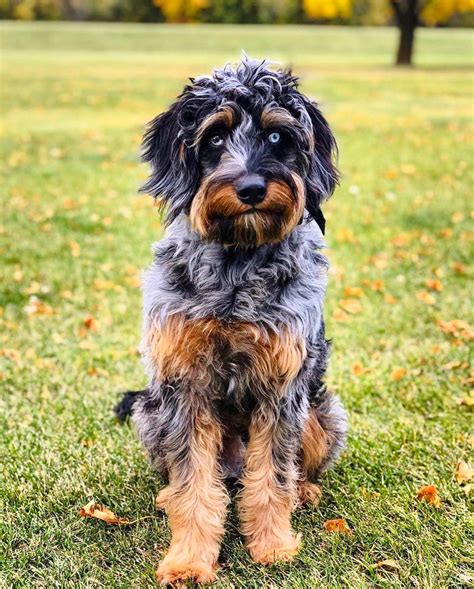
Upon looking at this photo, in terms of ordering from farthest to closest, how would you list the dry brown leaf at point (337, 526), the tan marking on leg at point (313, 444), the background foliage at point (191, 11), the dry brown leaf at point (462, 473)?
the background foliage at point (191, 11)
the dry brown leaf at point (462, 473)
the tan marking on leg at point (313, 444)
the dry brown leaf at point (337, 526)

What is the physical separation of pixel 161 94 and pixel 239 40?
2514cm

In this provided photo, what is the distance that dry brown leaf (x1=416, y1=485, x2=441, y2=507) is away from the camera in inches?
159

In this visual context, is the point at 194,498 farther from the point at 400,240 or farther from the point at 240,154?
the point at 400,240

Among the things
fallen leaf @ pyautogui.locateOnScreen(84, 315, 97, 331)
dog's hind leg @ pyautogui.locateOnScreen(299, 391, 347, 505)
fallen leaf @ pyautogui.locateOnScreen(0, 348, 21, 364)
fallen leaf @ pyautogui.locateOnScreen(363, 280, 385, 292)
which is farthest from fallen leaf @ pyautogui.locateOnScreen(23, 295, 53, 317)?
dog's hind leg @ pyautogui.locateOnScreen(299, 391, 347, 505)

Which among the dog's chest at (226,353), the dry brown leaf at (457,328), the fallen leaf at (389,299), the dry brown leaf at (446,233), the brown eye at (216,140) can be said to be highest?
the brown eye at (216,140)

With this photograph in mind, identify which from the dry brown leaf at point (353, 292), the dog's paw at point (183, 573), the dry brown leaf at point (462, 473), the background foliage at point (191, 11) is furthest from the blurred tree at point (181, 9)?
the dog's paw at point (183, 573)

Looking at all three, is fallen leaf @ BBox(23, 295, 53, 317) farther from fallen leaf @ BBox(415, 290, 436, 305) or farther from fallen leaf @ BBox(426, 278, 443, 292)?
fallen leaf @ BBox(426, 278, 443, 292)

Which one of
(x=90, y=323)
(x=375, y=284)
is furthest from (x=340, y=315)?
(x=90, y=323)

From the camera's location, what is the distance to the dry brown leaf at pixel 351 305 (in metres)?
6.83

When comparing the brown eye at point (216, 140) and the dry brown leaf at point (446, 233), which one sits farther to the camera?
the dry brown leaf at point (446, 233)

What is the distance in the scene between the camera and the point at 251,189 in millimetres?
3172

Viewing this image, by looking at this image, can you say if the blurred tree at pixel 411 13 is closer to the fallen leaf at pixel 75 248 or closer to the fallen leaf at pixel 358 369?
the fallen leaf at pixel 75 248

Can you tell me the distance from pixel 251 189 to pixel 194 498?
1.38 metres

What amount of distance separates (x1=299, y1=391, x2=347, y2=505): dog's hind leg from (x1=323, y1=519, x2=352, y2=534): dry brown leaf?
20 centimetres
